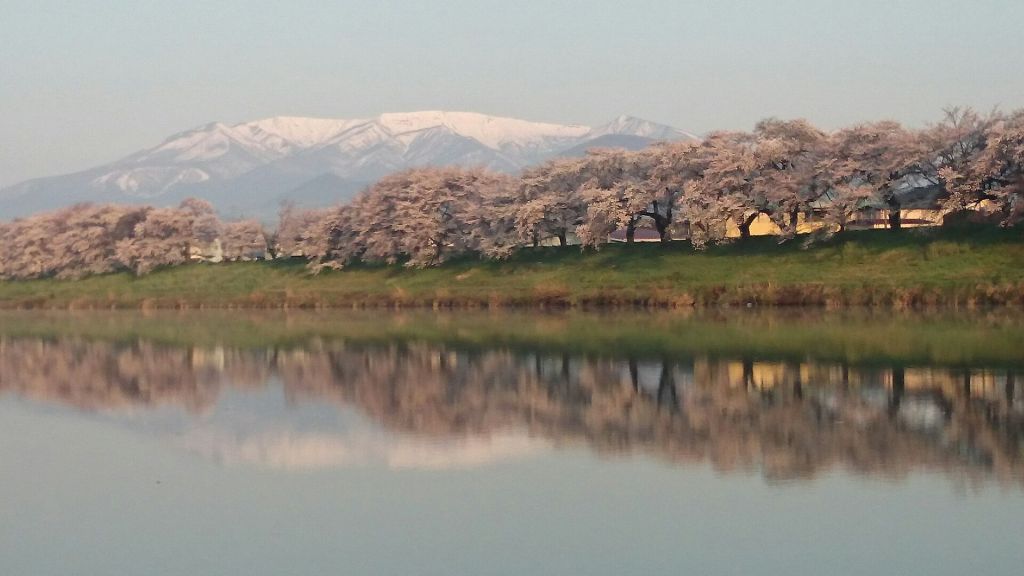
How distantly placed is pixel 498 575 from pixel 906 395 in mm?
14461

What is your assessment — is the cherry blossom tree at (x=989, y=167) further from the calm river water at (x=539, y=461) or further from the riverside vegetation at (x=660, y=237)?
the calm river water at (x=539, y=461)

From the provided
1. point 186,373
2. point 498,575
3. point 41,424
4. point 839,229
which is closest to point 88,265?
point 839,229

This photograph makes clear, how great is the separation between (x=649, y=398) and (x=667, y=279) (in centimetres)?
3976

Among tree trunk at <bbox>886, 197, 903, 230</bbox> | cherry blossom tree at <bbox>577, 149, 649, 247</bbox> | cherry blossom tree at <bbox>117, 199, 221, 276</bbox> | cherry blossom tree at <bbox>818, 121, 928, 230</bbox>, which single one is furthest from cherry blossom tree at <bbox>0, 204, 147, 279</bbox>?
tree trunk at <bbox>886, 197, 903, 230</bbox>

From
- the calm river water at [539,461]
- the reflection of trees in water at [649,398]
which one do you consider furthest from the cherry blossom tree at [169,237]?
the calm river water at [539,461]

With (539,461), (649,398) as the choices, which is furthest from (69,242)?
(539,461)

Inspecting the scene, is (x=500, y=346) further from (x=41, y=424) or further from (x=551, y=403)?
(x=41, y=424)

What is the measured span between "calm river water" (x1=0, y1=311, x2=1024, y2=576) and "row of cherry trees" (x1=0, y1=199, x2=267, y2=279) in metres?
65.2

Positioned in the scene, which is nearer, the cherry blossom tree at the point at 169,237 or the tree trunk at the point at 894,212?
the tree trunk at the point at 894,212

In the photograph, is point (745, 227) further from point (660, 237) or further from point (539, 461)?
point (539, 461)

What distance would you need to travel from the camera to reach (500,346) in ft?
135

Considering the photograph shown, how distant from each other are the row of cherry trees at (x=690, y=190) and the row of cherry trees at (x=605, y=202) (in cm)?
9

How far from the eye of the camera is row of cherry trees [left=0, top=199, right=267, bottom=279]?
336ft

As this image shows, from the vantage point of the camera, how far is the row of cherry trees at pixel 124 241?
10231 cm
